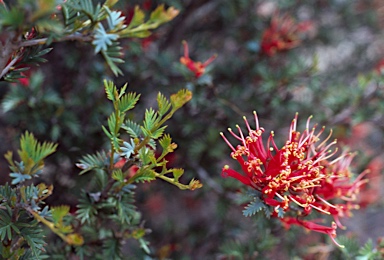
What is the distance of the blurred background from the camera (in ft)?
3.50

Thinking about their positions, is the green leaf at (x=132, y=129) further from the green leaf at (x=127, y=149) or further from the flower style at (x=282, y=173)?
the flower style at (x=282, y=173)

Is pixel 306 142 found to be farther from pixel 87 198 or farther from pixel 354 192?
pixel 87 198

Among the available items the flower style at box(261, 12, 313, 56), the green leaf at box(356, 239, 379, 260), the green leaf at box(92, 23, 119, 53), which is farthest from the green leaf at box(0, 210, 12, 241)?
the flower style at box(261, 12, 313, 56)

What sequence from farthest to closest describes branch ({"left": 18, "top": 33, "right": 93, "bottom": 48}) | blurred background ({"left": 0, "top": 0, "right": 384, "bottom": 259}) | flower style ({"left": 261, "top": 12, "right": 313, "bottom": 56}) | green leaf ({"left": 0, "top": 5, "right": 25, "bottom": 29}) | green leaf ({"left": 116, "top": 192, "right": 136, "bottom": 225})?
1. flower style ({"left": 261, "top": 12, "right": 313, "bottom": 56})
2. blurred background ({"left": 0, "top": 0, "right": 384, "bottom": 259})
3. green leaf ({"left": 116, "top": 192, "right": 136, "bottom": 225})
4. branch ({"left": 18, "top": 33, "right": 93, "bottom": 48})
5. green leaf ({"left": 0, "top": 5, "right": 25, "bottom": 29})

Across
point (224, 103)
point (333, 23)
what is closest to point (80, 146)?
point (224, 103)

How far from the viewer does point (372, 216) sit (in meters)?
1.82

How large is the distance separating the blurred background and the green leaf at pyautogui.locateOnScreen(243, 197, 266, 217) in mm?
176

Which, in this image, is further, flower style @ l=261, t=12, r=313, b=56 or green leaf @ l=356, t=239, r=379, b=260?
flower style @ l=261, t=12, r=313, b=56

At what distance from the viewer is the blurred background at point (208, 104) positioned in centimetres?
107

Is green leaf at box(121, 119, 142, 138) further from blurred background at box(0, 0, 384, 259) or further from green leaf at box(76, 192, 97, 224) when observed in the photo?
blurred background at box(0, 0, 384, 259)

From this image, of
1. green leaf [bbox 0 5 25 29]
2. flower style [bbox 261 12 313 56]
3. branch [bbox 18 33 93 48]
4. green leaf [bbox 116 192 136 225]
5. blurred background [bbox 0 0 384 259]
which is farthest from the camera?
flower style [bbox 261 12 313 56]

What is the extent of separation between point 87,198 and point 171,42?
70 cm

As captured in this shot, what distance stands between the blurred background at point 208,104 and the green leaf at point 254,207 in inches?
6.9

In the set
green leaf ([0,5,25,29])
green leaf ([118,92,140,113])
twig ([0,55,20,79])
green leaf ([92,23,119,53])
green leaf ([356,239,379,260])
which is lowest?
green leaf ([356,239,379,260])
